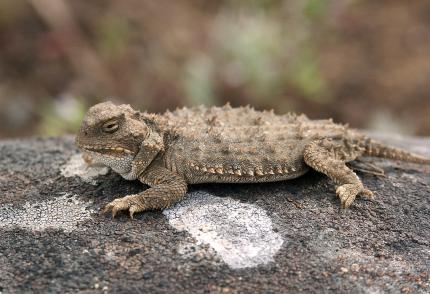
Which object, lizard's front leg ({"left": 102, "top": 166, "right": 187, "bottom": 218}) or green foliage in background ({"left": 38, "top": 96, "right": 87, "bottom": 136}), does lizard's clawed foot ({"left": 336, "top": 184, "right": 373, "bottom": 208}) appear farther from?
green foliage in background ({"left": 38, "top": 96, "right": 87, "bottom": 136})

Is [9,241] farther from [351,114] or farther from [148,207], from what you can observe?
[351,114]

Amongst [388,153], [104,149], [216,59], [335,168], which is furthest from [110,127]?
[216,59]

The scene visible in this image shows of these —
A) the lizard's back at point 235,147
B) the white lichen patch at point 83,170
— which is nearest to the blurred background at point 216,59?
the white lichen patch at point 83,170

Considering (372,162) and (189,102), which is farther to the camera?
(189,102)

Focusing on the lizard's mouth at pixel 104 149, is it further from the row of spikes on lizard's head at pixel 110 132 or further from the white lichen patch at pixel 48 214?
the white lichen patch at pixel 48 214

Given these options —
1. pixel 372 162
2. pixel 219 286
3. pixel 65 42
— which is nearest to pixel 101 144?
pixel 219 286

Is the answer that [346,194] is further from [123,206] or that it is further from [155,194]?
[123,206]
